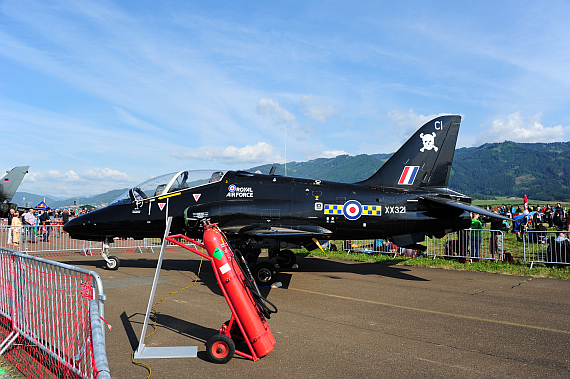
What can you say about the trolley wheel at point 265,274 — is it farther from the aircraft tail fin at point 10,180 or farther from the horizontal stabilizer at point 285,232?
the aircraft tail fin at point 10,180

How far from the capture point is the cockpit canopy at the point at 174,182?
11.3 m

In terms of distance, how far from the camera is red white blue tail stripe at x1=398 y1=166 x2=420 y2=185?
11742 mm

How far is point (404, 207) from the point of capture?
1101cm

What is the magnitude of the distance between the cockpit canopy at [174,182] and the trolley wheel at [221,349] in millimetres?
6895

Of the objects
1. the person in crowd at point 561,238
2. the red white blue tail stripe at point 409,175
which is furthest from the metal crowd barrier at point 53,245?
the person in crowd at point 561,238

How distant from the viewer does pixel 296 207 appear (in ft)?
36.2

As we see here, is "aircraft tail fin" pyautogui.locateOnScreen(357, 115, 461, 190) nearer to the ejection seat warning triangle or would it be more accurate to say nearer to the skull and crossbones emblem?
the skull and crossbones emblem

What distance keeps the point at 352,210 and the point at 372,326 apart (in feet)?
16.3

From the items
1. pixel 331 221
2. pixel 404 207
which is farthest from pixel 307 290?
pixel 404 207

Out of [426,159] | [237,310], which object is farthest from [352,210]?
[237,310]

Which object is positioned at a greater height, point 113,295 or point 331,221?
point 331,221

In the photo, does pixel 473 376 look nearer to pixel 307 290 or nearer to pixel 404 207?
pixel 307 290

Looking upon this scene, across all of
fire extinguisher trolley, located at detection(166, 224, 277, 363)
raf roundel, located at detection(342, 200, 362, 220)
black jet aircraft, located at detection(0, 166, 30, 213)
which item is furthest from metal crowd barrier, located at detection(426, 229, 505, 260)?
black jet aircraft, located at detection(0, 166, 30, 213)

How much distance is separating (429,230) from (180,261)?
9.84m
